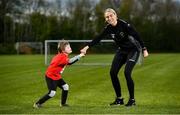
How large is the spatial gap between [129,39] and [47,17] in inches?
2914

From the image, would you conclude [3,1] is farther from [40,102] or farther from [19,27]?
[40,102]

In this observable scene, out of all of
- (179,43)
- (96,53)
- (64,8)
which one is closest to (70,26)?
(64,8)

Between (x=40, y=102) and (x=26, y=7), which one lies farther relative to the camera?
(x=26, y=7)

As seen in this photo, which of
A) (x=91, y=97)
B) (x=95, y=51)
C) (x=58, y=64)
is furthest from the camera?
(x=95, y=51)

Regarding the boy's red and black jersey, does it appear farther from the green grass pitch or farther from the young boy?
Result: the green grass pitch

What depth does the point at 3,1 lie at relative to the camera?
85.6 m

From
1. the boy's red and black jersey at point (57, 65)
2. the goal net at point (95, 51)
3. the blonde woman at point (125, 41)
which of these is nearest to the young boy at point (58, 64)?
the boy's red and black jersey at point (57, 65)

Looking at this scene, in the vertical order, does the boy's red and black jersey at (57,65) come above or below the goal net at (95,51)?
above

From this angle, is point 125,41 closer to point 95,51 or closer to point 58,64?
point 58,64

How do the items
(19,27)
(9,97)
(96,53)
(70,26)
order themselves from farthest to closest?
(19,27) → (70,26) → (96,53) → (9,97)

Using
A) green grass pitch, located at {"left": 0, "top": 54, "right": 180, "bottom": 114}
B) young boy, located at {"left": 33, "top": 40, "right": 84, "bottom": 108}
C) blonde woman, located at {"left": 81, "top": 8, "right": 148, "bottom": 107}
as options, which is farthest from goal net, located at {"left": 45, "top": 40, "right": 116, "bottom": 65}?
young boy, located at {"left": 33, "top": 40, "right": 84, "bottom": 108}

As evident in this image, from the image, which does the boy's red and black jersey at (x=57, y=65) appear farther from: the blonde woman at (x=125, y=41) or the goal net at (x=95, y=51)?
the goal net at (x=95, y=51)

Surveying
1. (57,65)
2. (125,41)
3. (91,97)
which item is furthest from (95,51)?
(57,65)

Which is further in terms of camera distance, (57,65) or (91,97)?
(91,97)
